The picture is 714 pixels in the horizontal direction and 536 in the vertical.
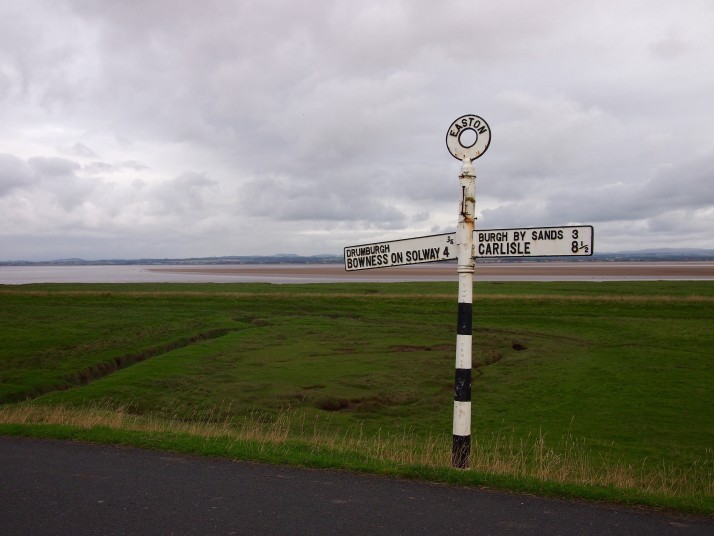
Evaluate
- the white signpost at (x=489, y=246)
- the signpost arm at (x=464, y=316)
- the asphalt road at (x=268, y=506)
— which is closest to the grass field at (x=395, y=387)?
the signpost arm at (x=464, y=316)

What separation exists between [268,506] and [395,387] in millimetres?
14742

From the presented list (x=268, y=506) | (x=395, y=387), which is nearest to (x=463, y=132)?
(x=268, y=506)

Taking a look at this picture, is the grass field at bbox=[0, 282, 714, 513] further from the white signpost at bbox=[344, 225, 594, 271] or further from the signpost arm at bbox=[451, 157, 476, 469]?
the white signpost at bbox=[344, 225, 594, 271]

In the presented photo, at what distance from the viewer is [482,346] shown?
29516 millimetres

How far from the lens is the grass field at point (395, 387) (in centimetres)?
1167

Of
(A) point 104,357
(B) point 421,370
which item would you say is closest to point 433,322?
(B) point 421,370

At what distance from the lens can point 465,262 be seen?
26.6 ft

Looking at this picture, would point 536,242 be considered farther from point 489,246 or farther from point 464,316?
point 464,316

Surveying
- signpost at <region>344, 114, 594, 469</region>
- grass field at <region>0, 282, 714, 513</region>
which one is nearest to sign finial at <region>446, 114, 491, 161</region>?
signpost at <region>344, 114, 594, 469</region>

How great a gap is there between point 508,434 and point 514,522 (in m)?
10.0

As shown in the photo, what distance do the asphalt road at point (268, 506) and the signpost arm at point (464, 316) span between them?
957 mm

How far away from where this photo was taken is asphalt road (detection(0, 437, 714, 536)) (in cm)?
610

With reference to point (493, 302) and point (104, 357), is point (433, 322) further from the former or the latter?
point (104, 357)

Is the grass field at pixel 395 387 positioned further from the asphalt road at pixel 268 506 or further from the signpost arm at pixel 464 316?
the asphalt road at pixel 268 506
